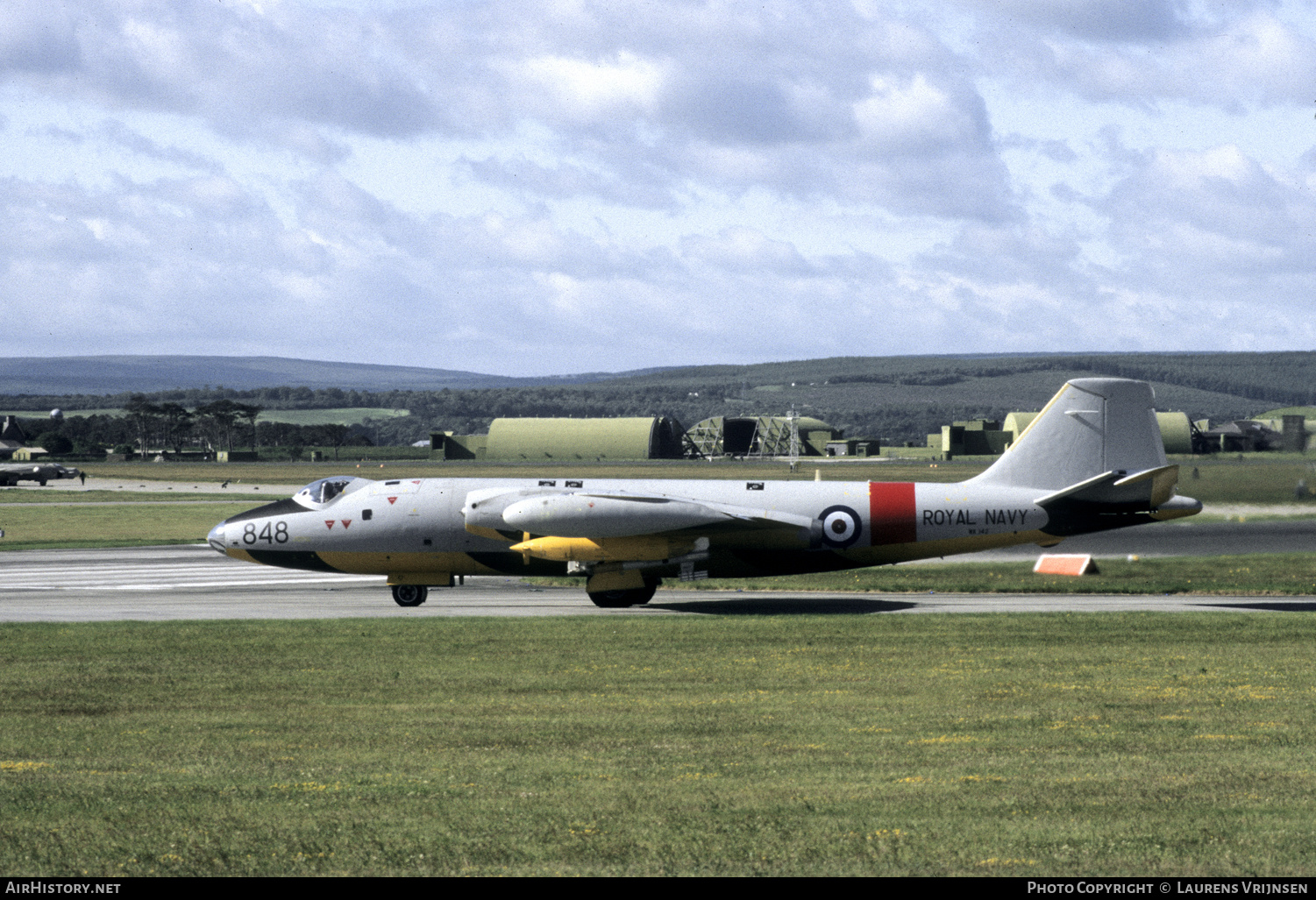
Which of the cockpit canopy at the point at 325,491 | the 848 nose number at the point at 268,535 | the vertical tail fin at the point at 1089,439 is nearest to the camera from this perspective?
the vertical tail fin at the point at 1089,439

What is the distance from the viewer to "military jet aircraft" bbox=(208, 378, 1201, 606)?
2936 cm

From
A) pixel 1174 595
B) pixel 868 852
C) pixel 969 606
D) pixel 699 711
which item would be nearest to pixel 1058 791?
pixel 868 852

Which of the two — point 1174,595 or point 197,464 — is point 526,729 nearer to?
point 1174,595

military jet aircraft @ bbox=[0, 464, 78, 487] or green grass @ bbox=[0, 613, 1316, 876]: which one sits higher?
military jet aircraft @ bbox=[0, 464, 78, 487]

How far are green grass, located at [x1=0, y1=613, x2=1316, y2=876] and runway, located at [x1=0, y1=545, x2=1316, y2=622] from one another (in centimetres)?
484

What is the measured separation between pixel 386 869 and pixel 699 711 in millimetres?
7489

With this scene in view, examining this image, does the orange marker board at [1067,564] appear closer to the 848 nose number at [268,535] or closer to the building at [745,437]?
the 848 nose number at [268,535]

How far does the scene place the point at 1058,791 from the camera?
11227mm

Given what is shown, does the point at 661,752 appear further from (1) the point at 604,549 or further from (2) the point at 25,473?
(2) the point at 25,473

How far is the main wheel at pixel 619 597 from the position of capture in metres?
30.5

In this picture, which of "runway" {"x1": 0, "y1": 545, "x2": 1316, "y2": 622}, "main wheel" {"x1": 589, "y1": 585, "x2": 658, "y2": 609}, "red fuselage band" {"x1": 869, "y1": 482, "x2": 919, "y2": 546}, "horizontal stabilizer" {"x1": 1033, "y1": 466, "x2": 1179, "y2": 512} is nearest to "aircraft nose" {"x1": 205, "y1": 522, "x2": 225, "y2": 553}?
"runway" {"x1": 0, "y1": 545, "x2": 1316, "y2": 622}

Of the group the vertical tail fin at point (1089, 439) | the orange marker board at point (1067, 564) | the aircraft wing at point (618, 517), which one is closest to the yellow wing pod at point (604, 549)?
the aircraft wing at point (618, 517)

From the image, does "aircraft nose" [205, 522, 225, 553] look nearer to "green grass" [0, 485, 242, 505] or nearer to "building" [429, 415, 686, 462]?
"green grass" [0, 485, 242, 505]

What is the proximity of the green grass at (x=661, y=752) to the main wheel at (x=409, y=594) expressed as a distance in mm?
7206
